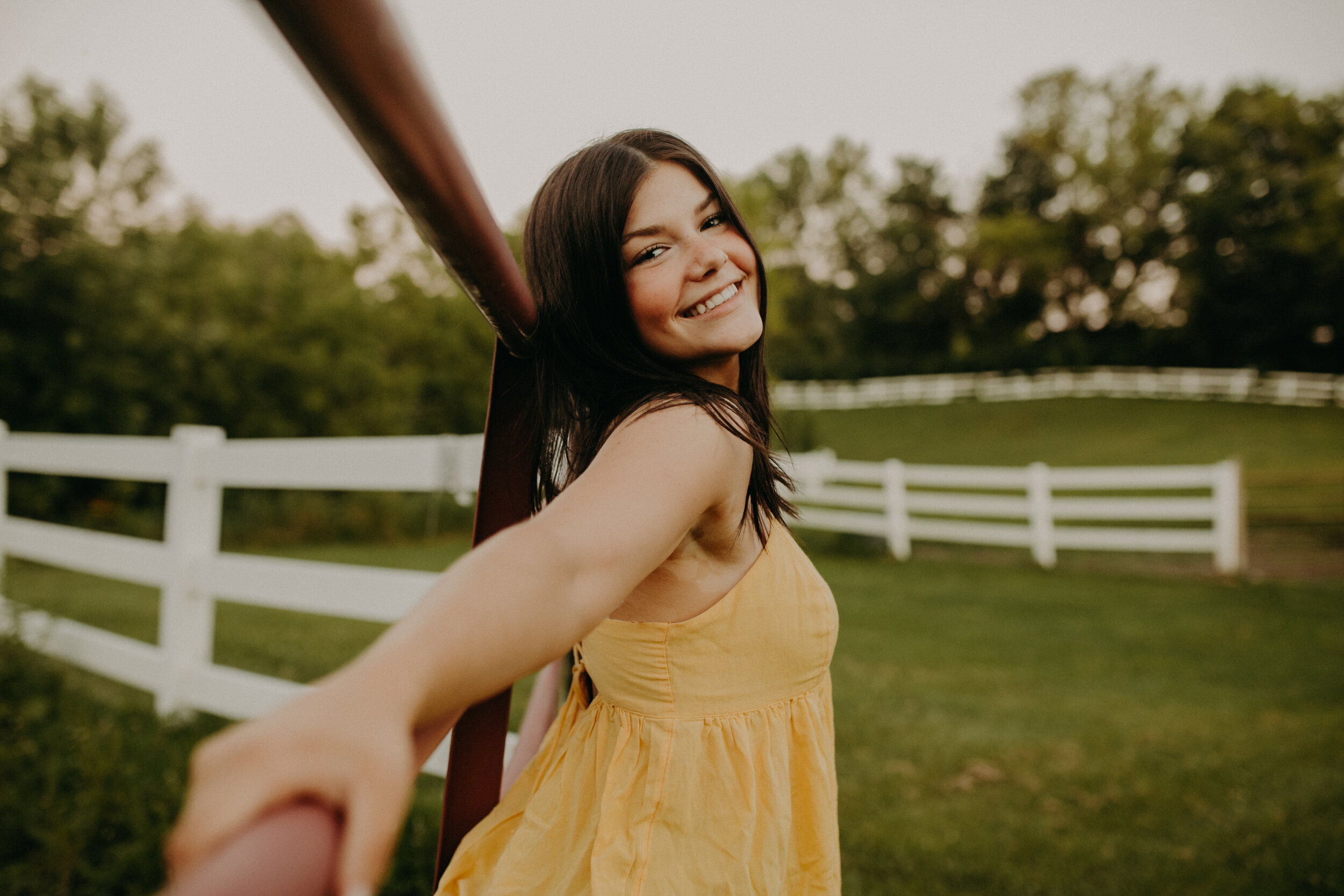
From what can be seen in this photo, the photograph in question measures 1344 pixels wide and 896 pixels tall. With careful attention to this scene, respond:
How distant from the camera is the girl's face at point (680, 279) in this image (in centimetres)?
117

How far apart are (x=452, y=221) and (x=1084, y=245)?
47.2 meters

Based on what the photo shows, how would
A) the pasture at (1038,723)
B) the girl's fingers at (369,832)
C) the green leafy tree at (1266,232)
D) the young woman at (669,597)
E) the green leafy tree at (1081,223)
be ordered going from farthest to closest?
the green leafy tree at (1081,223) → the green leafy tree at (1266,232) → the pasture at (1038,723) → the young woman at (669,597) → the girl's fingers at (369,832)

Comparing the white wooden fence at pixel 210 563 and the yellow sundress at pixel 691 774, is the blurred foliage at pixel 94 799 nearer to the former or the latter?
the white wooden fence at pixel 210 563

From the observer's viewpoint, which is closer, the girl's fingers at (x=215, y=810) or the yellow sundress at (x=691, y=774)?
the girl's fingers at (x=215, y=810)

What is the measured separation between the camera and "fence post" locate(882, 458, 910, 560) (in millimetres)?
10047

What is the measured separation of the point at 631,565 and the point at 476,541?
0.50 meters

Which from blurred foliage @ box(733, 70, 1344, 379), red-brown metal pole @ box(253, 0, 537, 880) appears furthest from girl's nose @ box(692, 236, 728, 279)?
blurred foliage @ box(733, 70, 1344, 379)

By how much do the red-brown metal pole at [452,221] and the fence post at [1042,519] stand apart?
30.6 feet

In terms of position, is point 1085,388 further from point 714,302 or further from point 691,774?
point 691,774

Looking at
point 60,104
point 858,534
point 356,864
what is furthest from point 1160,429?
point 60,104

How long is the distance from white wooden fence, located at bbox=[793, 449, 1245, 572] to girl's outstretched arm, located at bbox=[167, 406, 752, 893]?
7.58m

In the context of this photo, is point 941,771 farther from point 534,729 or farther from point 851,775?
point 534,729

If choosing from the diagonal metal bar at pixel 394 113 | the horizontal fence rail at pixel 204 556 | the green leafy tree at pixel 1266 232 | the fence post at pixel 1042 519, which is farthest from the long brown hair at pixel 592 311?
the green leafy tree at pixel 1266 232

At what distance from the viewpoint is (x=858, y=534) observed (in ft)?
33.7
